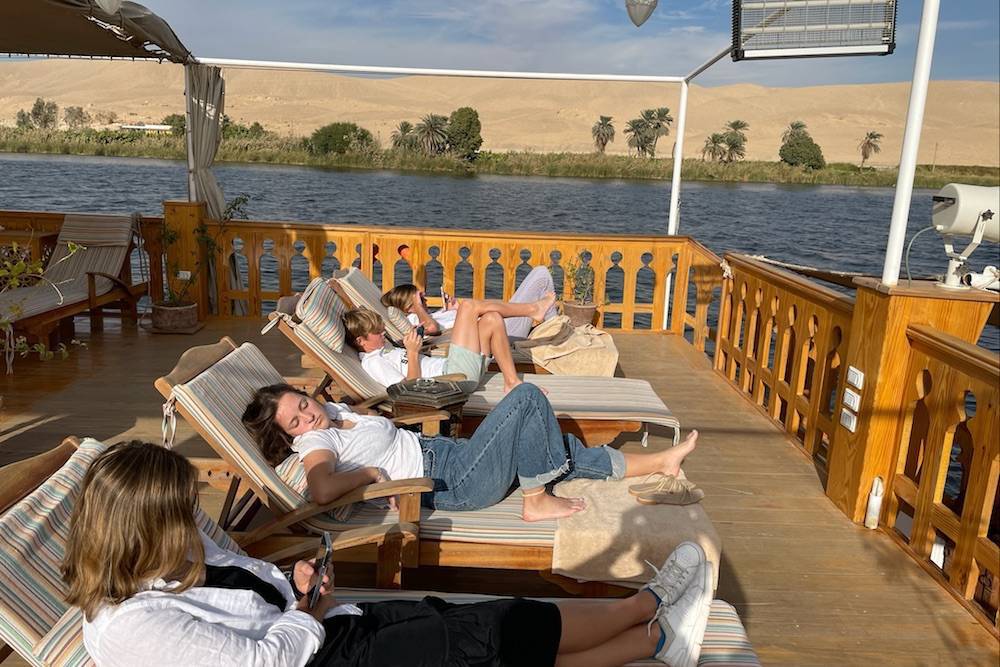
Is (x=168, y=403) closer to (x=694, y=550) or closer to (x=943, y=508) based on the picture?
(x=694, y=550)

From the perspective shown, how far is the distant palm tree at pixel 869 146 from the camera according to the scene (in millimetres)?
73562

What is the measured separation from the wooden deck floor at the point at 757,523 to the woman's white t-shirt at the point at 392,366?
39.3 inches

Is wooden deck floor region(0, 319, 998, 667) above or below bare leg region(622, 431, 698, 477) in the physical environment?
below

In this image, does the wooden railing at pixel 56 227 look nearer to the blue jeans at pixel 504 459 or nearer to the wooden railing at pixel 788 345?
the wooden railing at pixel 788 345

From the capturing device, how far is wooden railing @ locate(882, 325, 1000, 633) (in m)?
2.79

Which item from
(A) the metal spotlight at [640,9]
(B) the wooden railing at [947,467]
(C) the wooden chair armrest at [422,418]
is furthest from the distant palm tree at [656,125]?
(C) the wooden chair armrest at [422,418]

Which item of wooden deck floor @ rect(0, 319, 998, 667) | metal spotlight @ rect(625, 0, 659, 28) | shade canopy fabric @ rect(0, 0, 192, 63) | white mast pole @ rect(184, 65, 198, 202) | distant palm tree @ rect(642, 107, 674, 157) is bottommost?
wooden deck floor @ rect(0, 319, 998, 667)

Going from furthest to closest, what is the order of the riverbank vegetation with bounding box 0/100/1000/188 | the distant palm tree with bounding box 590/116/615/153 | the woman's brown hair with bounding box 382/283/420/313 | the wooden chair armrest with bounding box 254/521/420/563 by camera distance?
the distant palm tree with bounding box 590/116/615/153
the riverbank vegetation with bounding box 0/100/1000/188
the woman's brown hair with bounding box 382/283/420/313
the wooden chair armrest with bounding box 254/521/420/563

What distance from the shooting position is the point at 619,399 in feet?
13.2

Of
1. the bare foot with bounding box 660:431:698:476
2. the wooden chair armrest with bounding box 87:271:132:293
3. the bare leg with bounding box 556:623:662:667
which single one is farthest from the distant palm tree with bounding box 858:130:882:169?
the bare leg with bounding box 556:623:662:667

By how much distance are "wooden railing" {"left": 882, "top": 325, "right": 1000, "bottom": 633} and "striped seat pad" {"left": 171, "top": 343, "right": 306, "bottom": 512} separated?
240 centimetres

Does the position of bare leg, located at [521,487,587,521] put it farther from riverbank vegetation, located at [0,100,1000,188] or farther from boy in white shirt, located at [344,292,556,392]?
riverbank vegetation, located at [0,100,1000,188]

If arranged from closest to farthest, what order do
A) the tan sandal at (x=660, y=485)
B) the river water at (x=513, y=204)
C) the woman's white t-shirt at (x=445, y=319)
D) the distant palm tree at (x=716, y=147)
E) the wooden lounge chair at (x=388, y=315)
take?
the tan sandal at (x=660, y=485)
the wooden lounge chair at (x=388, y=315)
the woman's white t-shirt at (x=445, y=319)
the river water at (x=513, y=204)
the distant palm tree at (x=716, y=147)

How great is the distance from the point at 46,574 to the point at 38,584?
0.03m
